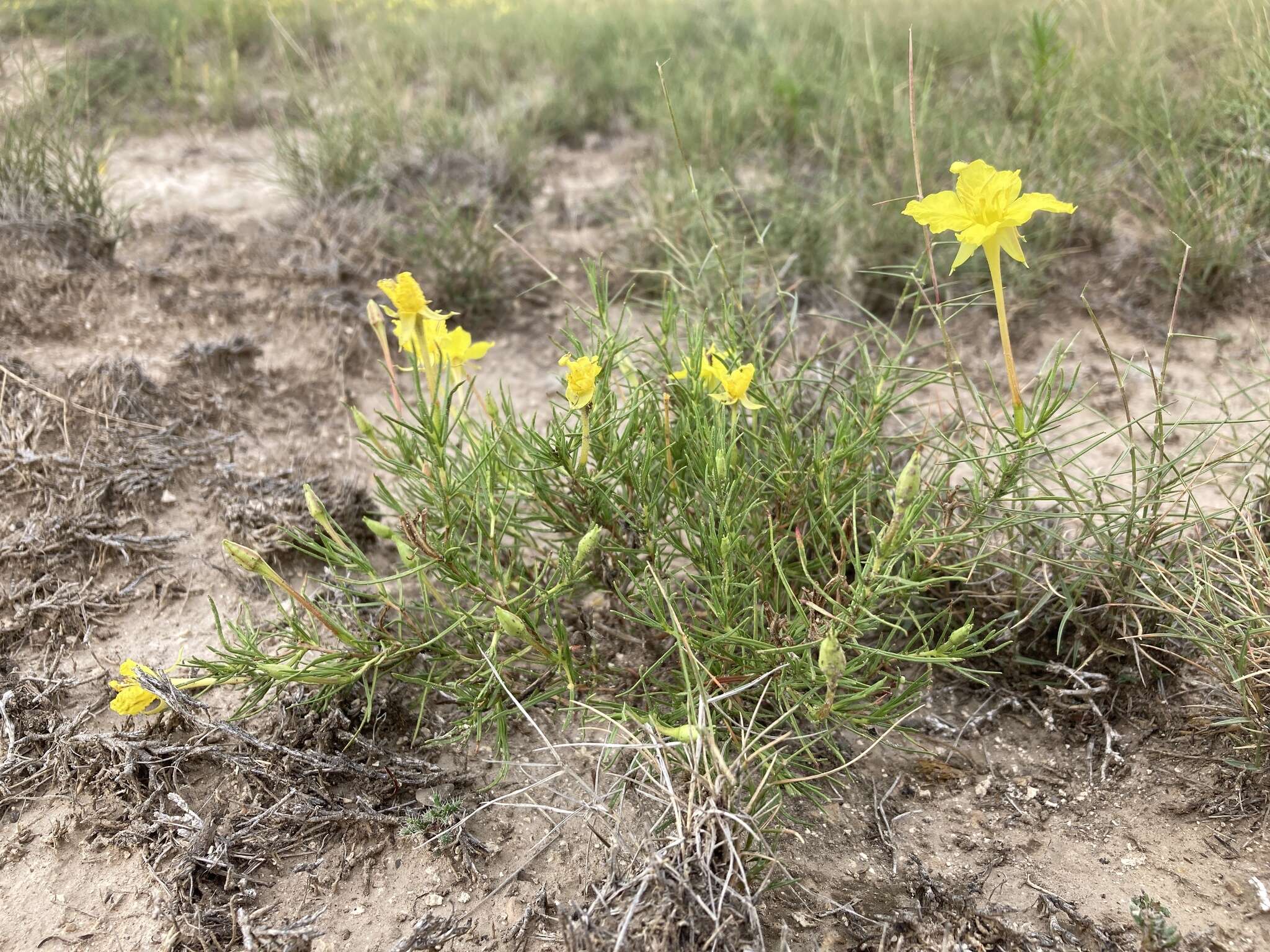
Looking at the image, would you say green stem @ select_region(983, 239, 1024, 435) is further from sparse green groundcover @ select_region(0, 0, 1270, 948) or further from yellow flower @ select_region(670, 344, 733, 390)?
yellow flower @ select_region(670, 344, 733, 390)

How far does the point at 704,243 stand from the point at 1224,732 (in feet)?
7.46

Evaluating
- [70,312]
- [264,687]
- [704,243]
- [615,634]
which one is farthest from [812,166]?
[264,687]

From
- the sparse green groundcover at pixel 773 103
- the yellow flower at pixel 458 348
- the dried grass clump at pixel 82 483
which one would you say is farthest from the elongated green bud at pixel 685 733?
the dried grass clump at pixel 82 483

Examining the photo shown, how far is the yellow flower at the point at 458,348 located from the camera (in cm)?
184

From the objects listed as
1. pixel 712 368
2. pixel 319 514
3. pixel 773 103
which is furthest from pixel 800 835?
pixel 773 103

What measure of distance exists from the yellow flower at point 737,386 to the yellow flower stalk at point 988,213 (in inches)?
15.7

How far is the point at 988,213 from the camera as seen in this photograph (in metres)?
1.51

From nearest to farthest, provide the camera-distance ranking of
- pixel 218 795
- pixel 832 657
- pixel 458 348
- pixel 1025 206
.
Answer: pixel 832 657 < pixel 1025 206 < pixel 218 795 < pixel 458 348

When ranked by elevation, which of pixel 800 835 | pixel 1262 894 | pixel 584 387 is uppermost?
pixel 584 387

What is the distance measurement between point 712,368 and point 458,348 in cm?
56

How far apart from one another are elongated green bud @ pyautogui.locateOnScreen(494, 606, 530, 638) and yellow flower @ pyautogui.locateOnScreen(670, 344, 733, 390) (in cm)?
61

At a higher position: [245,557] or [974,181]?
[974,181]

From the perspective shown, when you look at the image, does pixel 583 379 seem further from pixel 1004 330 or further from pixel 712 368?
pixel 1004 330

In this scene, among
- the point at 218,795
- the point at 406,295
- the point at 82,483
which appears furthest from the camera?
the point at 82,483
